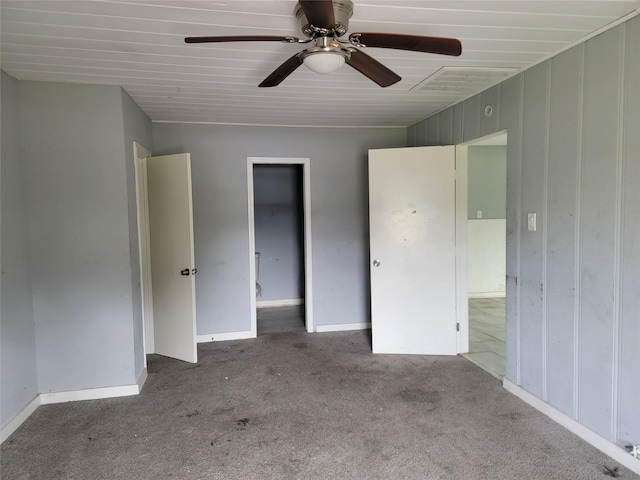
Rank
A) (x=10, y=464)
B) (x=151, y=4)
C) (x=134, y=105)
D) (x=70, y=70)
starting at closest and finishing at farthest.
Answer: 1. (x=151, y=4)
2. (x=10, y=464)
3. (x=70, y=70)
4. (x=134, y=105)

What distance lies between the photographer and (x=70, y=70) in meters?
2.42

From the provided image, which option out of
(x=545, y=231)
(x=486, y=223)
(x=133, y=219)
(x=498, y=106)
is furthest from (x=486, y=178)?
(x=133, y=219)

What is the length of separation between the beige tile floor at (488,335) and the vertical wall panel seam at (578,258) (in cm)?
81

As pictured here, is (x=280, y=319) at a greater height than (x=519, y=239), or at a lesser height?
lesser

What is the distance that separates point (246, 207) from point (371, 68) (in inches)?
97.8

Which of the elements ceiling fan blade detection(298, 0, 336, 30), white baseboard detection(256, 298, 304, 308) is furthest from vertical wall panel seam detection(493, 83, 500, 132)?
white baseboard detection(256, 298, 304, 308)

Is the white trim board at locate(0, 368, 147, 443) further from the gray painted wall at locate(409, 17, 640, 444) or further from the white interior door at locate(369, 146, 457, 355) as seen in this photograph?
the gray painted wall at locate(409, 17, 640, 444)

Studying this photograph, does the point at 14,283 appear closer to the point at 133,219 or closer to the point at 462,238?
the point at 133,219

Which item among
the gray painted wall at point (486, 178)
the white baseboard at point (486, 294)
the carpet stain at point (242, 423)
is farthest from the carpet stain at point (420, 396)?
the gray painted wall at point (486, 178)

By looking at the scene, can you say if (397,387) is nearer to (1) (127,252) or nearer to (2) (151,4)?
(1) (127,252)

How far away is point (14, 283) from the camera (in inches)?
96.1

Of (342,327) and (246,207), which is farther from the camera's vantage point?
(342,327)

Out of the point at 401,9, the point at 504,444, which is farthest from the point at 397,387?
the point at 401,9

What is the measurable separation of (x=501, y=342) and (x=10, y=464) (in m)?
3.98
